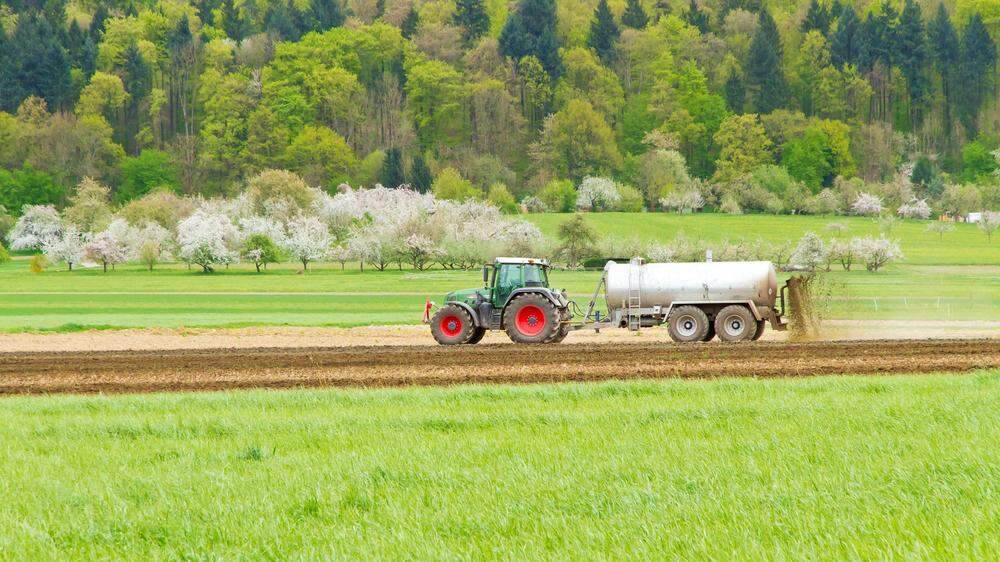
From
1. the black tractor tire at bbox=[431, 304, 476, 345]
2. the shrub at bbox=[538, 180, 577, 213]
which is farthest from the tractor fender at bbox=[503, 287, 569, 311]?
the shrub at bbox=[538, 180, 577, 213]

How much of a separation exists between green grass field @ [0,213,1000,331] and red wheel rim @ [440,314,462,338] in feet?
34.1

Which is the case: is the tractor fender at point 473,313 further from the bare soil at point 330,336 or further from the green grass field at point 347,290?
the green grass field at point 347,290

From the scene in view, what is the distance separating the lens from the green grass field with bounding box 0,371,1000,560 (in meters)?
9.38

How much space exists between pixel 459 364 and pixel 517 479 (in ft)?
52.0

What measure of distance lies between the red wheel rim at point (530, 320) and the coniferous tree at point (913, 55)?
580ft

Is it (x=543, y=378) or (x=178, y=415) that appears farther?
(x=543, y=378)

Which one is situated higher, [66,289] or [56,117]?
[56,117]

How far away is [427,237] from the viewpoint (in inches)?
4129

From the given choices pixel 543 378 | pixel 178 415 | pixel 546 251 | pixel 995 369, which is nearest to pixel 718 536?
pixel 178 415

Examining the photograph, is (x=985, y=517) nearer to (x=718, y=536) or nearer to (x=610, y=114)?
(x=718, y=536)

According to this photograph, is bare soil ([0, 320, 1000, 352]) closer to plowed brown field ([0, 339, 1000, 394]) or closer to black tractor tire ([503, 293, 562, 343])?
black tractor tire ([503, 293, 562, 343])

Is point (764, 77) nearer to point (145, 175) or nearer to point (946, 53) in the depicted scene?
point (946, 53)

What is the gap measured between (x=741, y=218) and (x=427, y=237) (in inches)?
1956

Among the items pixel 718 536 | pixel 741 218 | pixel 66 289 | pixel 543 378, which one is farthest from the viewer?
pixel 741 218
